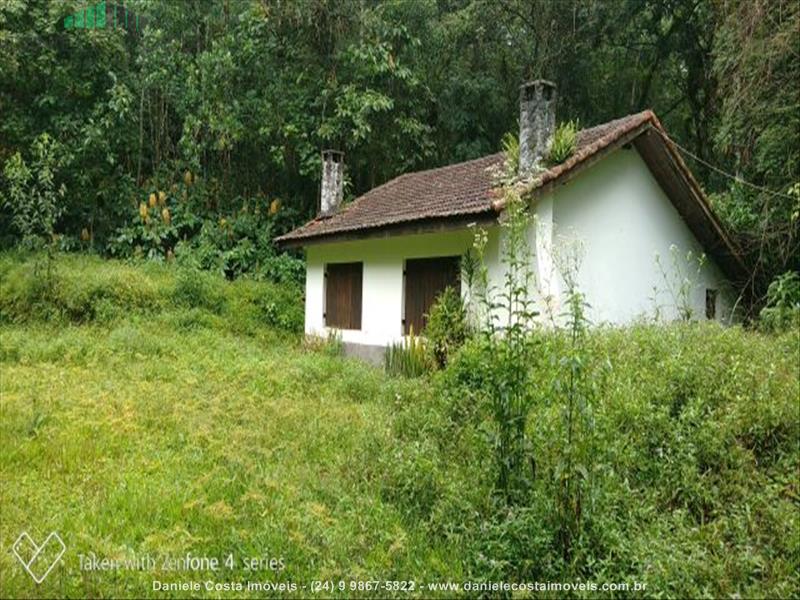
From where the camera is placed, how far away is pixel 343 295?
10852 mm

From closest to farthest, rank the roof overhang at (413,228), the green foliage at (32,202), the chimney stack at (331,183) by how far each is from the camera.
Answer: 1. the roof overhang at (413,228)
2. the green foliage at (32,202)
3. the chimney stack at (331,183)

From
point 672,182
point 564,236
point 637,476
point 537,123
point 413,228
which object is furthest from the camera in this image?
point 672,182

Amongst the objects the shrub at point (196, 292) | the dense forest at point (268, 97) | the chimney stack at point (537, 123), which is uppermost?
the dense forest at point (268, 97)

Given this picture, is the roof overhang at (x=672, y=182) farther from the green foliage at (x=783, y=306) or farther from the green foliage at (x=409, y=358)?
the green foliage at (x=409, y=358)

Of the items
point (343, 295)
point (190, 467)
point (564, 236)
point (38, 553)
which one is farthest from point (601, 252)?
point (38, 553)

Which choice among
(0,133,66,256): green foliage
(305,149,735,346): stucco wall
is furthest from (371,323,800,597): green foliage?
(0,133,66,256): green foliage

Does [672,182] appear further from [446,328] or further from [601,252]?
[446,328]

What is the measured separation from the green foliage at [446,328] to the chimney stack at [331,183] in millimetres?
5667

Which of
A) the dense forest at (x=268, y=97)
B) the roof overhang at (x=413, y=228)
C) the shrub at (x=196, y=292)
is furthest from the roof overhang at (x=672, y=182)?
the shrub at (x=196, y=292)

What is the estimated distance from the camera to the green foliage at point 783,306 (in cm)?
589

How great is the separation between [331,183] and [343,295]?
324cm

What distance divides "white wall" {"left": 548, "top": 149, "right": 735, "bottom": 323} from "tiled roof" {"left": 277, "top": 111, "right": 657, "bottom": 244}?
0.50 meters

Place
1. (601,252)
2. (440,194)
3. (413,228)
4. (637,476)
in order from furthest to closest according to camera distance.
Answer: (440,194) → (413,228) → (601,252) → (637,476)

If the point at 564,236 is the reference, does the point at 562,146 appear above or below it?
above
